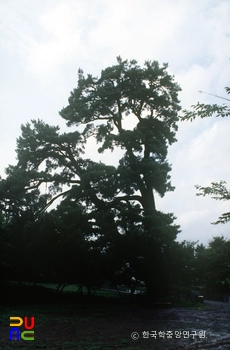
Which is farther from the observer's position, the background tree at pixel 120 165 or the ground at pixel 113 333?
the background tree at pixel 120 165

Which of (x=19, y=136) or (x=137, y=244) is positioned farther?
(x=19, y=136)

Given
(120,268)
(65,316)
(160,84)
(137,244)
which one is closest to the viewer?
(65,316)

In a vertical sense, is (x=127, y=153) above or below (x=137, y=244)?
above

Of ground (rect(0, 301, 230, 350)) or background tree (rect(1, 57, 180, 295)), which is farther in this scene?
background tree (rect(1, 57, 180, 295))

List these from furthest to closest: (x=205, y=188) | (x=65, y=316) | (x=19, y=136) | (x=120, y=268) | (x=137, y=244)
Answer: (x=19, y=136), (x=120, y=268), (x=137, y=244), (x=65, y=316), (x=205, y=188)

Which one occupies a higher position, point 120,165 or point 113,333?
point 120,165

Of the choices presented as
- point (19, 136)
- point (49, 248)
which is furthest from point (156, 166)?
point (19, 136)

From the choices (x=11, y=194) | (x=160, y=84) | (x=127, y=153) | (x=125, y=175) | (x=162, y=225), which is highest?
(x=160, y=84)

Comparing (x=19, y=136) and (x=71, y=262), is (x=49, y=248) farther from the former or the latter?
(x=19, y=136)

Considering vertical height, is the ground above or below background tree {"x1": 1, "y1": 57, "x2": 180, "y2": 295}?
below

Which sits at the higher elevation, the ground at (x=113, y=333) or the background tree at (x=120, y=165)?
the background tree at (x=120, y=165)

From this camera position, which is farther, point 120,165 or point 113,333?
point 120,165

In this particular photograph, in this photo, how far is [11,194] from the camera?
1541cm

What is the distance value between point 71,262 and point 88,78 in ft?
42.0
